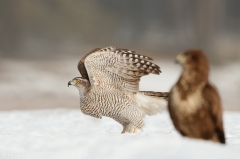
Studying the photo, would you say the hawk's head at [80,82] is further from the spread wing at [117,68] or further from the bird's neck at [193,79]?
the bird's neck at [193,79]

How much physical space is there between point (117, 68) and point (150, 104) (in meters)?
0.87

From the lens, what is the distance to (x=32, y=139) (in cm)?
478

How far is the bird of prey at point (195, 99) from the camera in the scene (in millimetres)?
3766

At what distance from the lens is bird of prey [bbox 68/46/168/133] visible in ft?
20.8

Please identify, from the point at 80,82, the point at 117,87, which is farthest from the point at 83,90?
the point at 117,87

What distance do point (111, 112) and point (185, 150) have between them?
121 inches

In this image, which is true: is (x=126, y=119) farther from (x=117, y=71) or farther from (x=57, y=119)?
(x=57, y=119)

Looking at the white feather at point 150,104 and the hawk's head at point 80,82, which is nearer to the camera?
the white feather at point 150,104

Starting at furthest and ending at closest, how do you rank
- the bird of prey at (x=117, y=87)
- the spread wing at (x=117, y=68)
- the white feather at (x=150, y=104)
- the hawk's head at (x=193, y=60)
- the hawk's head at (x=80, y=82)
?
the hawk's head at (x=80, y=82) < the white feather at (x=150, y=104) < the bird of prey at (x=117, y=87) < the spread wing at (x=117, y=68) < the hawk's head at (x=193, y=60)

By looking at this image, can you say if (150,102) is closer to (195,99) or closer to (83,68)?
(83,68)

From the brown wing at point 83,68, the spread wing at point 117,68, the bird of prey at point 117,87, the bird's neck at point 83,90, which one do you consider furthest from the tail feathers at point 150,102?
the brown wing at point 83,68

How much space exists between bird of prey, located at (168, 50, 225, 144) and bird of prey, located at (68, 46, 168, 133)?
7.74 feet

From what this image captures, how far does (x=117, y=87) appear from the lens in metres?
6.68

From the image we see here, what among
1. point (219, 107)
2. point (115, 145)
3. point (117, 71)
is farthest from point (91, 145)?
point (117, 71)
